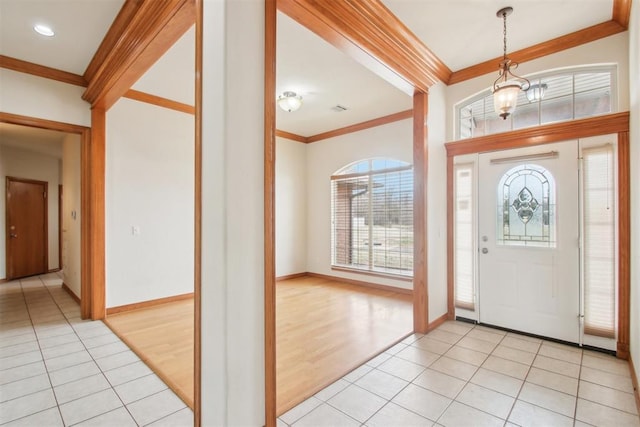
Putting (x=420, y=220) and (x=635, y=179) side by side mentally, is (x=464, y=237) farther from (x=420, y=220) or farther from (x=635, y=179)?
(x=635, y=179)

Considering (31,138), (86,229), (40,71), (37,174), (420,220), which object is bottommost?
(86,229)

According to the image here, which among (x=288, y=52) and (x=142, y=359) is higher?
(x=288, y=52)

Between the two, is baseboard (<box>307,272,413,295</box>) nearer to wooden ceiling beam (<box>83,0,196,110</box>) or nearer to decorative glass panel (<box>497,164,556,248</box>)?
decorative glass panel (<box>497,164,556,248</box>)

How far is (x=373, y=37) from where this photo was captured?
2.65 m

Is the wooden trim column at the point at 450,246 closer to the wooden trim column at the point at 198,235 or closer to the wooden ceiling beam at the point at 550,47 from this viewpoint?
the wooden ceiling beam at the point at 550,47

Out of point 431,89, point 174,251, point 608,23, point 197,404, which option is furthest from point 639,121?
point 174,251

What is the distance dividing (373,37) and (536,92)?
204 cm

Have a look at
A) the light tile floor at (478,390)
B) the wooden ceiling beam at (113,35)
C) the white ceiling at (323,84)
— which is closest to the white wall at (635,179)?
the light tile floor at (478,390)

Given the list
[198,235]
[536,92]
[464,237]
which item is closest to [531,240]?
[464,237]

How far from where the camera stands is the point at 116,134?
161 inches

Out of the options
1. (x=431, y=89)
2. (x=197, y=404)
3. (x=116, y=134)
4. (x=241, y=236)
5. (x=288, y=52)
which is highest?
(x=288, y=52)

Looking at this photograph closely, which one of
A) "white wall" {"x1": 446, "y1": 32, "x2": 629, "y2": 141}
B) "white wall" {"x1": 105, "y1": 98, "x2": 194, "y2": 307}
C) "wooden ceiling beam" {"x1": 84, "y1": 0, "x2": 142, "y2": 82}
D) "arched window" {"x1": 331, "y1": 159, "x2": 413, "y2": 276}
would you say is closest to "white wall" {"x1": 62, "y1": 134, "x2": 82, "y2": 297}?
"white wall" {"x1": 105, "y1": 98, "x2": 194, "y2": 307}

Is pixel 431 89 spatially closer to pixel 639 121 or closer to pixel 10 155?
pixel 639 121

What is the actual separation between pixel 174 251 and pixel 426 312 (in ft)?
12.2
